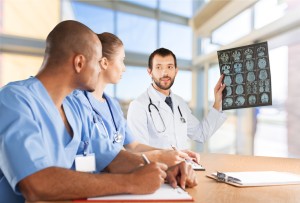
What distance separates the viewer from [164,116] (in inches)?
95.4

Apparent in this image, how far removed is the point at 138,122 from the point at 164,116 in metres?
0.24

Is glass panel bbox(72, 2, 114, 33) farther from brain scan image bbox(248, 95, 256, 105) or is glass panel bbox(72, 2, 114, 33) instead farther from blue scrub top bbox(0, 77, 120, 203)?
blue scrub top bbox(0, 77, 120, 203)

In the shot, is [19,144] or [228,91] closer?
[19,144]

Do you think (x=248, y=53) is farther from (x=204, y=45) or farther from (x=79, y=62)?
(x=204, y=45)

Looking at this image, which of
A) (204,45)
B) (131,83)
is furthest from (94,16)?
(204,45)

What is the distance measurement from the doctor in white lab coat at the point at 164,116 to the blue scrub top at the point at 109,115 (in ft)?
1.71

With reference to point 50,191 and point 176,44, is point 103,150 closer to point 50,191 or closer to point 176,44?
point 50,191

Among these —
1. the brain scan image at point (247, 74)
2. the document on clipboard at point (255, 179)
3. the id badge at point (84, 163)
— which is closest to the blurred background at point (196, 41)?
the brain scan image at point (247, 74)

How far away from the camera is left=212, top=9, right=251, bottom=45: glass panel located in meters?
3.54

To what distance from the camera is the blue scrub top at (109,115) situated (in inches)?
60.6

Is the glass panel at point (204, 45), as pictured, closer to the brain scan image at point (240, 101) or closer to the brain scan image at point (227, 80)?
the brain scan image at point (227, 80)

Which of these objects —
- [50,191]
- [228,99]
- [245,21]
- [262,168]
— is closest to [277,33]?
[245,21]

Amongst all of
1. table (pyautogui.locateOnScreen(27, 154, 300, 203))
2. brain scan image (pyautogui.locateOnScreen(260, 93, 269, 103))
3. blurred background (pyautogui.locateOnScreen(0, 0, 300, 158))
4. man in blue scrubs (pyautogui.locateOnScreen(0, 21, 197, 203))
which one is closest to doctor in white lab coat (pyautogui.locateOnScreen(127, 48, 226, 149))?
brain scan image (pyautogui.locateOnScreen(260, 93, 269, 103))

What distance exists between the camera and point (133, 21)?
457cm
